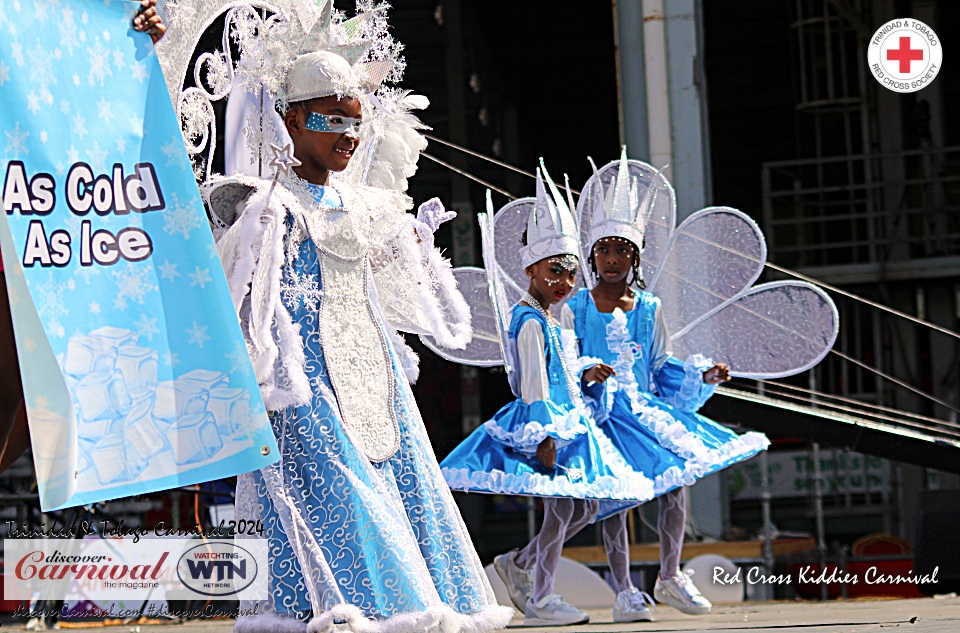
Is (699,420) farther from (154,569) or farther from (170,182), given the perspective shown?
(170,182)

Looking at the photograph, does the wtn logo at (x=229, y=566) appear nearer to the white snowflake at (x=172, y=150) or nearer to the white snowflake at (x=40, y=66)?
the white snowflake at (x=172, y=150)

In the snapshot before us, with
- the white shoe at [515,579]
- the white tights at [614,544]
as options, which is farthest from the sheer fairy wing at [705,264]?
the white shoe at [515,579]

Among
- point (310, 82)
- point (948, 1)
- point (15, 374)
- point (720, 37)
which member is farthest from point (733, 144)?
point (15, 374)

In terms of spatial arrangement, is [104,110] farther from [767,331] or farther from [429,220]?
[767,331]

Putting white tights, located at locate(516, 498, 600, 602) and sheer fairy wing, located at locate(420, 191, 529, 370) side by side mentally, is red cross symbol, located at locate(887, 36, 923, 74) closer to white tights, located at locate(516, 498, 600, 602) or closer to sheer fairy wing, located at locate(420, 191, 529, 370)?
sheer fairy wing, located at locate(420, 191, 529, 370)

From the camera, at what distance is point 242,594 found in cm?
399

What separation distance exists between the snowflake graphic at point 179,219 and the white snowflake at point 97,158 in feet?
0.62

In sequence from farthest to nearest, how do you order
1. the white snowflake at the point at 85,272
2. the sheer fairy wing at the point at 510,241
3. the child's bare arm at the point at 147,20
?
the sheer fairy wing at the point at 510,241, the child's bare arm at the point at 147,20, the white snowflake at the point at 85,272

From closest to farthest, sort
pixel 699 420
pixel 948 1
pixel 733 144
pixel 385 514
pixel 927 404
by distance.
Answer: pixel 385 514, pixel 699 420, pixel 927 404, pixel 948 1, pixel 733 144

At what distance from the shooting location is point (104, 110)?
3.42m

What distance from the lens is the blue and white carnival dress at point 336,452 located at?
383cm

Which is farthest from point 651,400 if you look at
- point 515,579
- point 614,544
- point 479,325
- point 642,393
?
point 479,325

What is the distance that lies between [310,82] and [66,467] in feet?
5.21

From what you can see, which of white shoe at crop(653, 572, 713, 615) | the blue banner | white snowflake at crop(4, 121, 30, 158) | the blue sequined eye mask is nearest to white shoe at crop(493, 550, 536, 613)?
white shoe at crop(653, 572, 713, 615)
